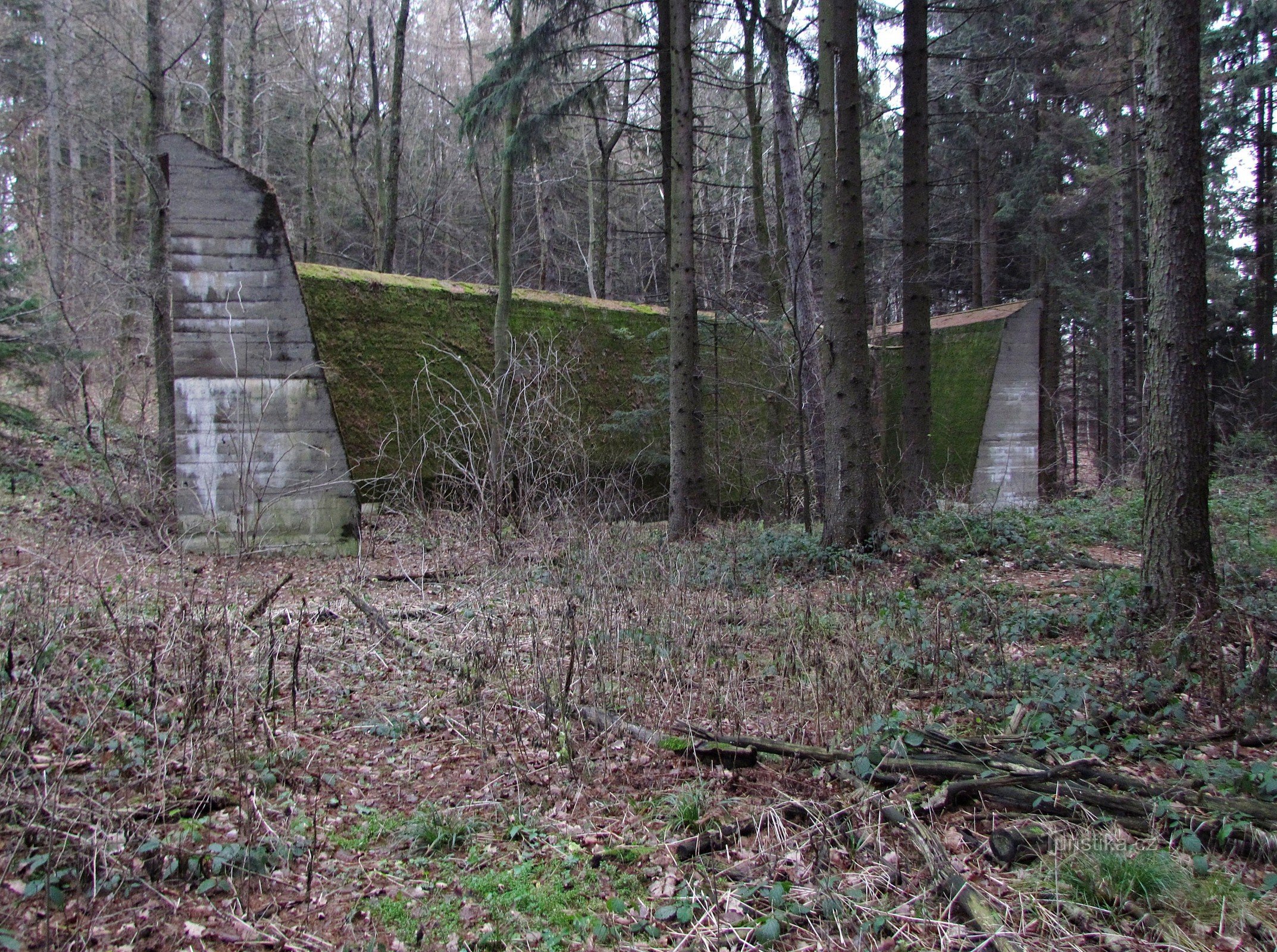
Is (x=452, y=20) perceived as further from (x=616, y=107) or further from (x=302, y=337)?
(x=302, y=337)

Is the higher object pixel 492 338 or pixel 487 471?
pixel 492 338

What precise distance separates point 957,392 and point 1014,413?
3.57 feet

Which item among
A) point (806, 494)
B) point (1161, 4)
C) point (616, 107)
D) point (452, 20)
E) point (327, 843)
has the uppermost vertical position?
point (452, 20)

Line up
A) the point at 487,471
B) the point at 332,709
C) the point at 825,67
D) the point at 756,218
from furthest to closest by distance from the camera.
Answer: the point at 756,218 < the point at 825,67 < the point at 487,471 < the point at 332,709

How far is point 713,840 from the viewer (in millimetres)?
2832

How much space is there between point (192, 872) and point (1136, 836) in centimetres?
310

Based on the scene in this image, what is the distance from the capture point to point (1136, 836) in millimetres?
2664

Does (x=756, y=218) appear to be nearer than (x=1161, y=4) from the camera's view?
No

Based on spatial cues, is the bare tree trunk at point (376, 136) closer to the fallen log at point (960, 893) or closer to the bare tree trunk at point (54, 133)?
the bare tree trunk at point (54, 133)

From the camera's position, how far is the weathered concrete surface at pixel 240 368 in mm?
8766

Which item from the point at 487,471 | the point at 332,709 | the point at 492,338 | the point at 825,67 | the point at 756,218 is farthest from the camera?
the point at 756,218

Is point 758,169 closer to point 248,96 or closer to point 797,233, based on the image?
point 797,233

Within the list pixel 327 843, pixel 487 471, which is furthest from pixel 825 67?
pixel 327 843

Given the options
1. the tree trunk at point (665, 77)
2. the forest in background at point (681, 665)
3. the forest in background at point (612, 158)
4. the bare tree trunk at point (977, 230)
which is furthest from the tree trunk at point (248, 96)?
the bare tree trunk at point (977, 230)
